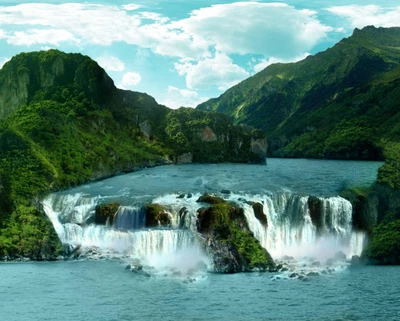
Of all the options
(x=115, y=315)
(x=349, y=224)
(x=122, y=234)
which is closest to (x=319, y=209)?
(x=349, y=224)

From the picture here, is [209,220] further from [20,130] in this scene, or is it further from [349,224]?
[20,130]

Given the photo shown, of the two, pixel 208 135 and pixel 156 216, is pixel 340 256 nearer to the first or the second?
pixel 156 216

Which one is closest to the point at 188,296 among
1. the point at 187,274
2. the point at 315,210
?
the point at 187,274

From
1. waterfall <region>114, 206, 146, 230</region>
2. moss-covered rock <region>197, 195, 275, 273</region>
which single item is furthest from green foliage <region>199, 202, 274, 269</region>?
waterfall <region>114, 206, 146, 230</region>

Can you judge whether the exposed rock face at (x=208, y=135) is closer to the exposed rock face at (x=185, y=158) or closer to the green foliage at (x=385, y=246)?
the exposed rock face at (x=185, y=158)

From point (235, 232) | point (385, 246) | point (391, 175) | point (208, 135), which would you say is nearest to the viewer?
point (235, 232)

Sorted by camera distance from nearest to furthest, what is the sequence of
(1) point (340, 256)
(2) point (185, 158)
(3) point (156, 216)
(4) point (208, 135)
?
(1) point (340, 256), (3) point (156, 216), (2) point (185, 158), (4) point (208, 135)

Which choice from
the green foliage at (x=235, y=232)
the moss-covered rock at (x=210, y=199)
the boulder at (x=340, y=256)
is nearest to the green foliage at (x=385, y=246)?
the boulder at (x=340, y=256)
